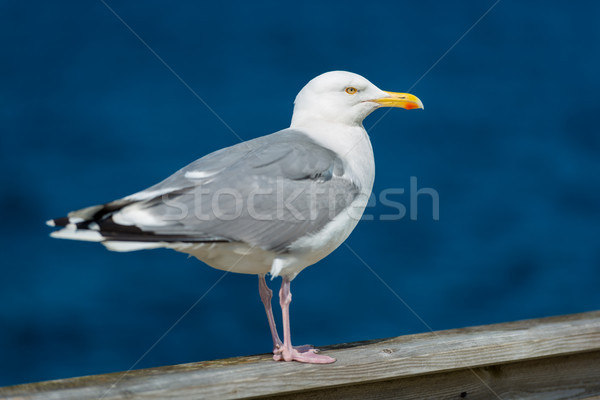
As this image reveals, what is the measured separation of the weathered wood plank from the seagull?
11 centimetres

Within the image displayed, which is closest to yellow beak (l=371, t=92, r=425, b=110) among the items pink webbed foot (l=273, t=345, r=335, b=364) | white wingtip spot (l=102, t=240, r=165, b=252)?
pink webbed foot (l=273, t=345, r=335, b=364)

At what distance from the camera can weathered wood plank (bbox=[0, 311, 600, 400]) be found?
4.33ft

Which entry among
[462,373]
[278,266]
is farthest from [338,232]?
[462,373]

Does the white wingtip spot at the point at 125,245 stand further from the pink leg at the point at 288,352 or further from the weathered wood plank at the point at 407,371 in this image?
the pink leg at the point at 288,352

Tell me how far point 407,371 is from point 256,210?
0.44 m

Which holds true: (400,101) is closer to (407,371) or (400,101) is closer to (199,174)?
(199,174)

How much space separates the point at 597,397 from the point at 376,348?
53 cm

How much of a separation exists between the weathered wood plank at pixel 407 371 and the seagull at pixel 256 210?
4.4 inches

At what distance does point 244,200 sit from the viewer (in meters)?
1.58

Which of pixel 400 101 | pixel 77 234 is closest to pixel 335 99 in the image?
pixel 400 101

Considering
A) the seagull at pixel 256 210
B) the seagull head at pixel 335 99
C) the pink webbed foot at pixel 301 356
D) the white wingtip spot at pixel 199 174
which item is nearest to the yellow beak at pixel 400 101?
the seagull head at pixel 335 99

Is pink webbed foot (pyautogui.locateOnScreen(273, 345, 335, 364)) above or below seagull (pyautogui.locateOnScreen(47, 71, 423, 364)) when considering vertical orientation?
below

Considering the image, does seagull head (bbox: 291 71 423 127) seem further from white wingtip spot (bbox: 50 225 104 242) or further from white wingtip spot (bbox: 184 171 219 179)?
white wingtip spot (bbox: 50 225 104 242)

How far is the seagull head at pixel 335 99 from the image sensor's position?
1845 millimetres
